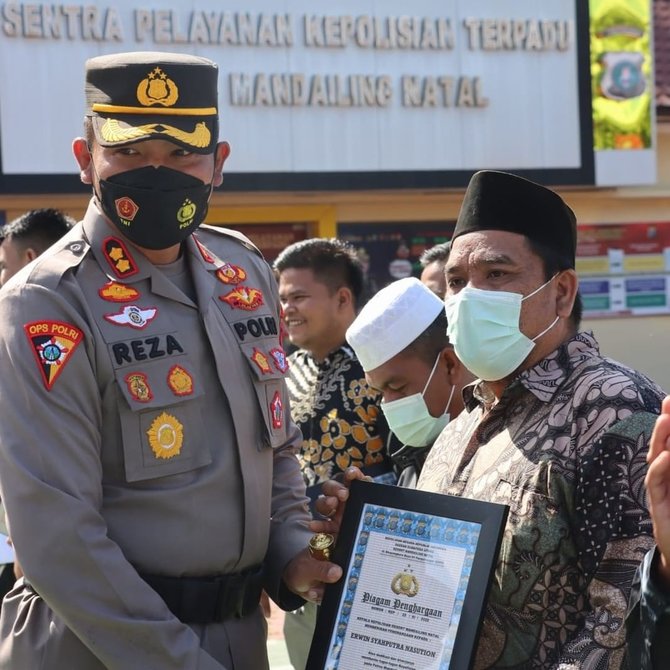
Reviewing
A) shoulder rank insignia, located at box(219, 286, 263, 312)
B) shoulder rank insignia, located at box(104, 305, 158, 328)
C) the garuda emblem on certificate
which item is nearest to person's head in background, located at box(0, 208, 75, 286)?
shoulder rank insignia, located at box(219, 286, 263, 312)

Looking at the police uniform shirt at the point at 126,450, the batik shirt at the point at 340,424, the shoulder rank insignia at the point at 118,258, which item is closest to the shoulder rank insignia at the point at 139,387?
the police uniform shirt at the point at 126,450

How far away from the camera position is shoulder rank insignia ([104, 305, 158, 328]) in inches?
106

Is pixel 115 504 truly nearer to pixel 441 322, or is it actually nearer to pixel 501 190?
pixel 501 190

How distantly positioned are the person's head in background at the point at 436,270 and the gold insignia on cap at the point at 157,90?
299 centimetres

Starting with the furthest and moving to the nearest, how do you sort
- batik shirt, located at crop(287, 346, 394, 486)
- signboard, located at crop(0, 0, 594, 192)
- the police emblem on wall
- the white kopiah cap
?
the police emblem on wall < signboard, located at crop(0, 0, 594, 192) < batik shirt, located at crop(287, 346, 394, 486) < the white kopiah cap

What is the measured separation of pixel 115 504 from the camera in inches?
104

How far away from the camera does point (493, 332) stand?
278 centimetres

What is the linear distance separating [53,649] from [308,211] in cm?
988

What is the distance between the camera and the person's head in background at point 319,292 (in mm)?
5434

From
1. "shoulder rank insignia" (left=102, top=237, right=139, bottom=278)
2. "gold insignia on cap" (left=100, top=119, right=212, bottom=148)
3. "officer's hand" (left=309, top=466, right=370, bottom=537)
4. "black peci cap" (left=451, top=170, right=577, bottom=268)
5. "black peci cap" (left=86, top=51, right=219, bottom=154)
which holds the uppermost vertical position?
"black peci cap" (left=86, top=51, right=219, bottom=154)

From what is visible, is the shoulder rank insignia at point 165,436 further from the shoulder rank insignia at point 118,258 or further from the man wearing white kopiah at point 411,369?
the man wearing white kopiah at point 411,369

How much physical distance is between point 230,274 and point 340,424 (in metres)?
1.93

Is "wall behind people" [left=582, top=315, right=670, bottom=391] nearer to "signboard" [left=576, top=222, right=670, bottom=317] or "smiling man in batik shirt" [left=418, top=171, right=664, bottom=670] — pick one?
"signboard" [left=576, top=222, right=670, bottom=317]

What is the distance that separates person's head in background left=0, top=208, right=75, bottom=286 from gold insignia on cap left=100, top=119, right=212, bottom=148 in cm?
311
